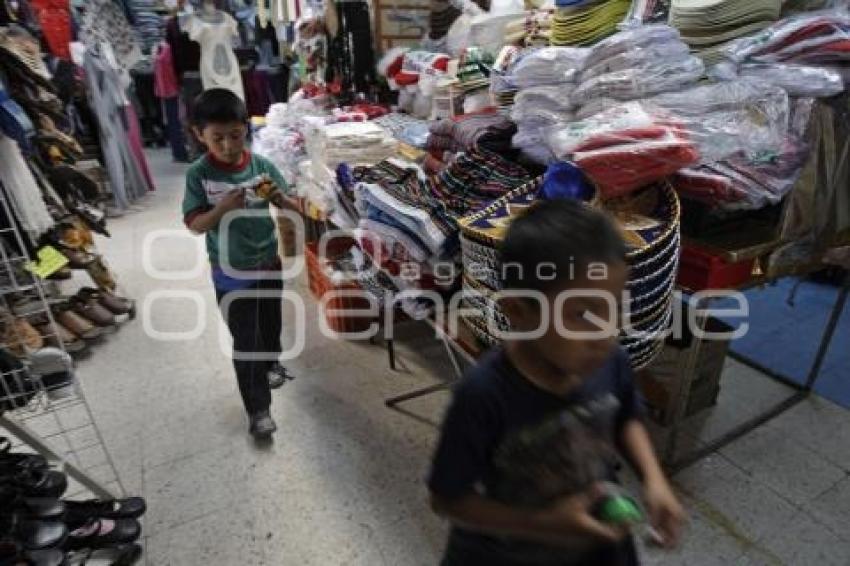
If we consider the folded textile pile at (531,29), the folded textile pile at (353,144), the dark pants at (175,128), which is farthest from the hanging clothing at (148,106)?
the folded textile pile at (531,29)

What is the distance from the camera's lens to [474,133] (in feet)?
6.55

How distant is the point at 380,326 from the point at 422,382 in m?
0.50

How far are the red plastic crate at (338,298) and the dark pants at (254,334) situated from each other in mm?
633

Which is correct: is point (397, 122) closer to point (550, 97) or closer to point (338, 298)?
point (338, 298)

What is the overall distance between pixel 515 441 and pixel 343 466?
140cm

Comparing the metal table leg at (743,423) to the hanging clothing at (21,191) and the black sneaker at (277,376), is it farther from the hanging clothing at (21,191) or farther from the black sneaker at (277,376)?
the hanging clothing at (21,191)

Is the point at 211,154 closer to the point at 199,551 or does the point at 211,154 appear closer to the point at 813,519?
the point at 199,551

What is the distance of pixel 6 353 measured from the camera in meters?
1.60

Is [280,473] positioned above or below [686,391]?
below

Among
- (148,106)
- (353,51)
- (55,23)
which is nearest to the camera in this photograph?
(353,51)

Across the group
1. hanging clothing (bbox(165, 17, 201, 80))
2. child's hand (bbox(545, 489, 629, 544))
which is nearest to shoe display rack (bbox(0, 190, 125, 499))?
child's hand (bbox(545, 489, 629, 544))

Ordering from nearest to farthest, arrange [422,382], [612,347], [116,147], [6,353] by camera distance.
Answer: [612,347], [6,353], [422,382], [116,147]

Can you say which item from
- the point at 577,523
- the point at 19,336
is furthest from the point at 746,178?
the point at 19,336

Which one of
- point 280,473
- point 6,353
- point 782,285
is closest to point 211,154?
point 6,353
